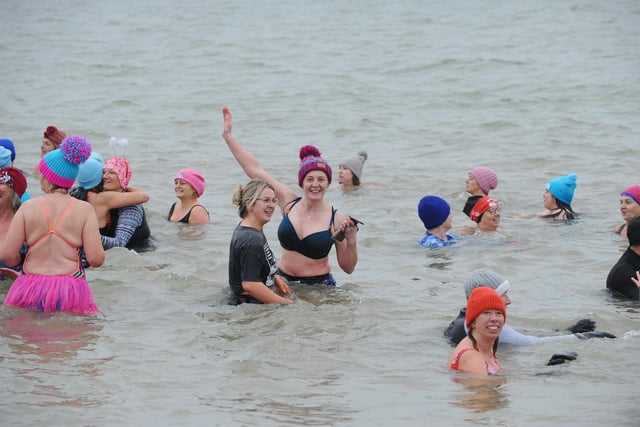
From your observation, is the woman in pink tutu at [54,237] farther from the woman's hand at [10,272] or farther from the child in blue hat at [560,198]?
the child in blue hat at [560,198]

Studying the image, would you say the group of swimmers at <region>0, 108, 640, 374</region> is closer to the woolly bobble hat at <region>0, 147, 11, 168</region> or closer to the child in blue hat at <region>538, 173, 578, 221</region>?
the woolly bobble hat at <region>0, 147, 11, 168</region>

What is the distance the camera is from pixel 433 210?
1073 cm

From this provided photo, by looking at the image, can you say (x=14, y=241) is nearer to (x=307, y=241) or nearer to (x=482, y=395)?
(x=307, y=241)

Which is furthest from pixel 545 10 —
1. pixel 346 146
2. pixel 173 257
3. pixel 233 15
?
pixel 173 257

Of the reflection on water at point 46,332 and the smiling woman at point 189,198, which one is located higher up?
the smiling woman at point 189,198

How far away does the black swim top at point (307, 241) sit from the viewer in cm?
836

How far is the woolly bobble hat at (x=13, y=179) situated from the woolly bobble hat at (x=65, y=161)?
0.90m

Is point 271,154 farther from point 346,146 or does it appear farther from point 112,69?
point 112,69

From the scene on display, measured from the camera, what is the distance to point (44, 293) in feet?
25.0

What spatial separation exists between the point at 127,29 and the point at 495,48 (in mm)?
13373

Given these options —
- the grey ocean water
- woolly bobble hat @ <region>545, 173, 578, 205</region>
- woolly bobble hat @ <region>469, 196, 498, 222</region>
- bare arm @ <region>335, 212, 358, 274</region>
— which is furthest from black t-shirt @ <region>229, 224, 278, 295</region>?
woolly bobble hat @ <region>545, 173, 578, 205</region>

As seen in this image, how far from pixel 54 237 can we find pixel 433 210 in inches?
184

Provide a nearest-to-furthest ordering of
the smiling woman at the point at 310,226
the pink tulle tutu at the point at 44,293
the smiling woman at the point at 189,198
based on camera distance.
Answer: the pink tulle tutu at the point at 44,293 → the smiling woman at the point at 310,226 → the smiling woman at the point at 189,198

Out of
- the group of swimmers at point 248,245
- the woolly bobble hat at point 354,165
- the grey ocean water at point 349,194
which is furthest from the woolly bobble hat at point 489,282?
the woolly bobble hat at point 354,165
